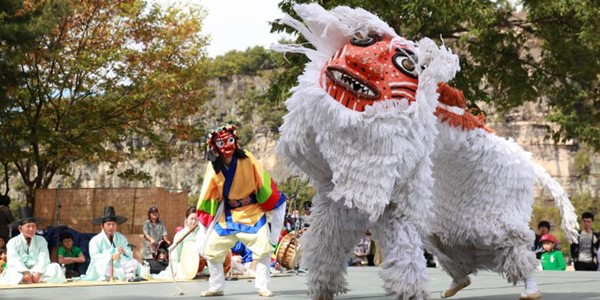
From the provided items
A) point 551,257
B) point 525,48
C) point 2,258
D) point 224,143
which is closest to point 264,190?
point 224,143

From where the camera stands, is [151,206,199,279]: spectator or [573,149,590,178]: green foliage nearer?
[151,206,199,279]: spectator

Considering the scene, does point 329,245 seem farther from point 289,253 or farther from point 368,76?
point 289,253

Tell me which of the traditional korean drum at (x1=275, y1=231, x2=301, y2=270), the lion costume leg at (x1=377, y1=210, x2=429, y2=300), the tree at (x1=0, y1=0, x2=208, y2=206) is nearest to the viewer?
the lion costume leg at (x1=377, y1=210, x2=429, y2=300)

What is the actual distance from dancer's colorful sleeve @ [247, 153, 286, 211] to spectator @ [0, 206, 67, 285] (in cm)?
365

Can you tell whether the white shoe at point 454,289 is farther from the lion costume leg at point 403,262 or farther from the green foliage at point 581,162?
the green foliage at point 581,162

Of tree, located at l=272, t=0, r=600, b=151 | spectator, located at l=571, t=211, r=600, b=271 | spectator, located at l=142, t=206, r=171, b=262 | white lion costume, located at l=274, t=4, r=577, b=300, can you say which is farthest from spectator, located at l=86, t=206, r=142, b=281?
spectator, located at l=571, t=211, r=600, b=271

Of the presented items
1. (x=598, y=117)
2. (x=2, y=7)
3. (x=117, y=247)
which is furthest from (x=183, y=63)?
(x=117, y=247)

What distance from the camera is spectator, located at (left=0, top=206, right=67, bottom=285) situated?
34.9 ft

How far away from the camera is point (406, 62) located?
561 centimetres

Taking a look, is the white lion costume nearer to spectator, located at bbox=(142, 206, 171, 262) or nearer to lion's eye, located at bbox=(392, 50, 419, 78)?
lion's eye, located at bbox=(392, 50, 419, 78)

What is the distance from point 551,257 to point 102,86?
1161cm

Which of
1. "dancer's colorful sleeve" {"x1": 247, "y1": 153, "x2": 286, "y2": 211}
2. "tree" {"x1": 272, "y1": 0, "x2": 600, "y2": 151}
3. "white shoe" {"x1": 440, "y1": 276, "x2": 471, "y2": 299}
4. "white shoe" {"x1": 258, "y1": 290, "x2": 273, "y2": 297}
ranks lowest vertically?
"white shoe" {"x1": 258, "y1": 290, "x2": 273, "y2": 297}

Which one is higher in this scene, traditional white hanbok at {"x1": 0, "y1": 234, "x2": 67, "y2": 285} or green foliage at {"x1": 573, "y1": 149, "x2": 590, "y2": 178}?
green foliage at {"x1": 573, "y1": 149, "x2": 590, "y2": 178}

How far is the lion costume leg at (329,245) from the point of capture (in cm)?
564
